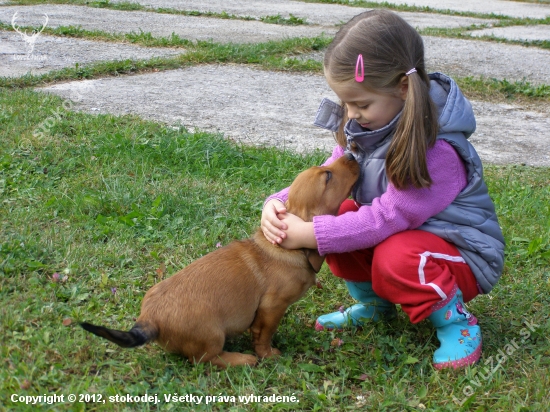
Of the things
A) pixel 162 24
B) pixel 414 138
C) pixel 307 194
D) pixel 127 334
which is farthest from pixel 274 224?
pixel 162 24

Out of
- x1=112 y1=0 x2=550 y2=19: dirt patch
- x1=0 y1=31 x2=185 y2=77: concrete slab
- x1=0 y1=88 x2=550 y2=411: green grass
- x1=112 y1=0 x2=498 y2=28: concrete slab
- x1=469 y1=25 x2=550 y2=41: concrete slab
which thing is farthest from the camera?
x1=112 y1=0 x2=550 y2=19: dirt patch

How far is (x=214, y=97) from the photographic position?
6500mm

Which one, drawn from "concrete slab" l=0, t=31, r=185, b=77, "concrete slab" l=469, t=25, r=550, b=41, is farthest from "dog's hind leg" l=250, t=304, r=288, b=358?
"concrete slab" l=469, t=25, r=550, b=41

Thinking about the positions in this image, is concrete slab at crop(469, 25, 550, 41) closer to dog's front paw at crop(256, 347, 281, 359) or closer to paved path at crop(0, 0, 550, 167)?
paved path at crop(0, 0, 550, 167)

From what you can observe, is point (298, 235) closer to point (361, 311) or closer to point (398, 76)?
point (361, 311)

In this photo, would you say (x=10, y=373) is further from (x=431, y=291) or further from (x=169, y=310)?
(x=431, y=291)

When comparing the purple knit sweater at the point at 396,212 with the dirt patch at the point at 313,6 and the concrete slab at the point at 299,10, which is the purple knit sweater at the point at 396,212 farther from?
the dirt patch at the point at 313,6

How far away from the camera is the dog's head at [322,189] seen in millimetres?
3068

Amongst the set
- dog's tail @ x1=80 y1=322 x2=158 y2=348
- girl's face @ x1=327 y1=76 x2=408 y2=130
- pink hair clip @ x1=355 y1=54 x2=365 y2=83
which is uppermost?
pink hair clip @ x1=355 y1=54 x2=365 y2=83

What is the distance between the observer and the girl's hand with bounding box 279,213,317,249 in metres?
2.98

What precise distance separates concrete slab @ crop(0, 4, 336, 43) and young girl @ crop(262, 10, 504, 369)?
632 centimetres

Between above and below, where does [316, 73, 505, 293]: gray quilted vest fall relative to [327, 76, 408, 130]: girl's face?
below

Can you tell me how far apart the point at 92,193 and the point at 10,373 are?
1819 mm

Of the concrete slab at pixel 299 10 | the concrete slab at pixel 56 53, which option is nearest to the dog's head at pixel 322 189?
the concrete slab at pixel 56 53
